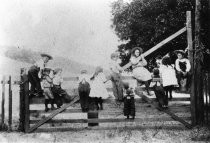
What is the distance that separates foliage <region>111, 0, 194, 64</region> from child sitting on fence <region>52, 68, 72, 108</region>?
33.0 feet

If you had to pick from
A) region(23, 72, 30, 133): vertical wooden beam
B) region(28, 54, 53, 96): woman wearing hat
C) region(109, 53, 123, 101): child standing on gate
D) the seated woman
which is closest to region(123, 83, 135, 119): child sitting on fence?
region(109, 53, 123, 101): child standing on gate

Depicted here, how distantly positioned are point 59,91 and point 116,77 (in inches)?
72.0

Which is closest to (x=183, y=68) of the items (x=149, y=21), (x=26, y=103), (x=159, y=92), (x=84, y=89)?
(x=159, y=92)

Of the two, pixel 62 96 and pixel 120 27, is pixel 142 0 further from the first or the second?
pixel 62 96

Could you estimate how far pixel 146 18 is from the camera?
2056cm

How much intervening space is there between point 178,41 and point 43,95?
436 inches

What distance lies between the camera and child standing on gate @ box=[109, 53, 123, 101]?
1038cm

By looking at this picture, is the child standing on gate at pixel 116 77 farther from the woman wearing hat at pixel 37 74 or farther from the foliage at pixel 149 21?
the foliage at pixel 149 21

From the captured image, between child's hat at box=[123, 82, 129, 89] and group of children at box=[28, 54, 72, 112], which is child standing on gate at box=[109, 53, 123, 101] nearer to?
child's hat at box=[123, 82, 129, 89]

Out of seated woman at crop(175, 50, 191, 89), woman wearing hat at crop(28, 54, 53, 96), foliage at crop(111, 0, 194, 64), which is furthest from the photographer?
foliage at crop(111, 0, 194, 64)

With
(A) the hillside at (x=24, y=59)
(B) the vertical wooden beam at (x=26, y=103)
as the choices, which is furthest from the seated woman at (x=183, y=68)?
(A) the hillside at (x=24, y=59)

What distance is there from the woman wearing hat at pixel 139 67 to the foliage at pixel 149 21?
868cm

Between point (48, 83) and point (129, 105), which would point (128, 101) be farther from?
point (48, 83)

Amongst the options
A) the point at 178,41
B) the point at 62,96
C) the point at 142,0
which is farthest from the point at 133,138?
the point at 142,0
